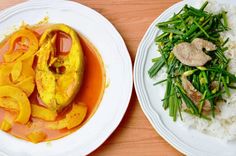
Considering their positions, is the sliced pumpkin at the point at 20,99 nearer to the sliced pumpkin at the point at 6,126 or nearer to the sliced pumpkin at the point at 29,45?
the sliced pumpkin at the point at 6,126

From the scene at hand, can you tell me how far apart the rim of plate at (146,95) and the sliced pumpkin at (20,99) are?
48cm

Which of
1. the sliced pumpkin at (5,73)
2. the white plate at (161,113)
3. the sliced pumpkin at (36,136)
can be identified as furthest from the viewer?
the sliced pumpkin at (5,73)

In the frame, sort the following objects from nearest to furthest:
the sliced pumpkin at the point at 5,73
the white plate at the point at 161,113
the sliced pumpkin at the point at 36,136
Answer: the white plate at the point at 161,113, the sliced pumpkin at the point at 36,136, the sliced pumpkin at the point at 5,73

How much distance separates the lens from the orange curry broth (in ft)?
5.43

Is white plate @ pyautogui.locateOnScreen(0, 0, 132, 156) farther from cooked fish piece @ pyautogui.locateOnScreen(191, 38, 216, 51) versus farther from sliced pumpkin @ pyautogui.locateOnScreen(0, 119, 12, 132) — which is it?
cooked fish piece @ pyautogui.locateOnScreen(191, 38, 216, 51)

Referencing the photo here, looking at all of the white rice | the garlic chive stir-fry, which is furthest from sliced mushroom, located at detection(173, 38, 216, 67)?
the white rice

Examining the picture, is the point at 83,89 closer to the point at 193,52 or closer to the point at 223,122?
the point at 193,52

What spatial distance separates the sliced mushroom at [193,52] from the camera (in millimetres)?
1570

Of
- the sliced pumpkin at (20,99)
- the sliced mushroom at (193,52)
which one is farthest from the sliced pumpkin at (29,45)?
the sliced mushroom at (193,52)

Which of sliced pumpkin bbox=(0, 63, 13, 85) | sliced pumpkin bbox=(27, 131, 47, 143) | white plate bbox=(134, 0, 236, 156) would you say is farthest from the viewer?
sliced pumpkin bbox=(0, 63, 13, 85)

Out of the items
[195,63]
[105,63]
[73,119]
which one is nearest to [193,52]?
[195,63]

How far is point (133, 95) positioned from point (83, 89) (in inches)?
8.9

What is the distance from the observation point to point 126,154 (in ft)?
5.21

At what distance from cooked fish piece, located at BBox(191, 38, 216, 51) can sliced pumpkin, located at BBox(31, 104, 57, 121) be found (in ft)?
2.18
